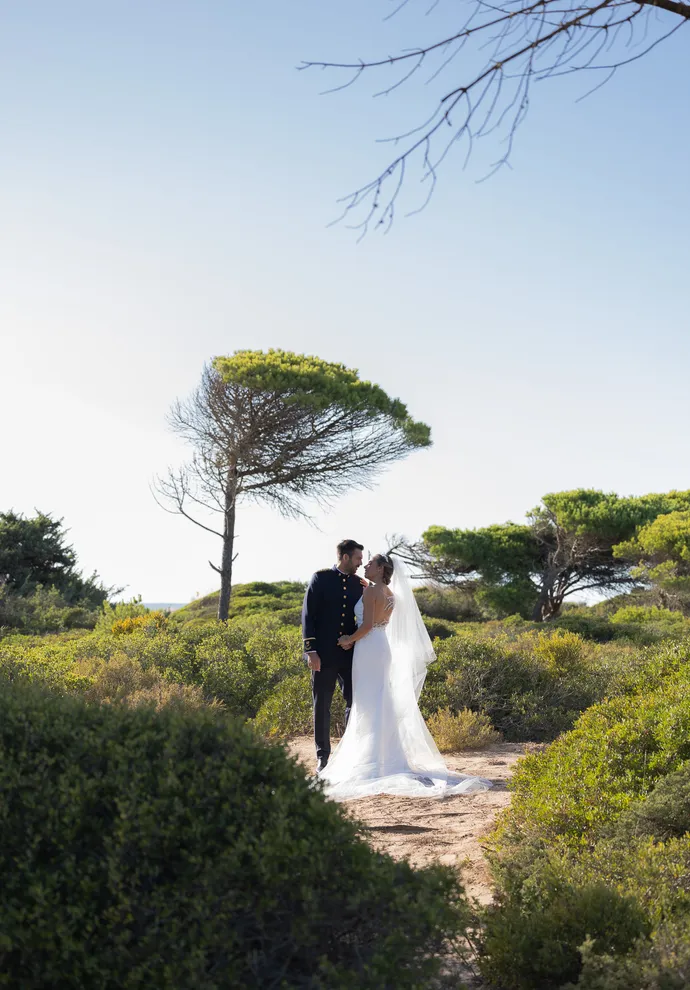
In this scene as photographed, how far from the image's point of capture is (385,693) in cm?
703

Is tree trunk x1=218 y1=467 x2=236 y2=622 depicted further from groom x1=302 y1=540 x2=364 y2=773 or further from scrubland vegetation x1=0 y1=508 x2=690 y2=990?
scrubland vegetation x1=0 y1=508 x2=690 y2=990

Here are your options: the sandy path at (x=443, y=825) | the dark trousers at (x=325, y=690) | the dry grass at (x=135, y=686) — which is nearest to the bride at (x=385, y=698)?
the dark trousers at (x=325, y=690)

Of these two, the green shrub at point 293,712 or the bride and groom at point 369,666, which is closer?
the bride and groom at point 369,666

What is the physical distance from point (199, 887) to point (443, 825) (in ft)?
10.8

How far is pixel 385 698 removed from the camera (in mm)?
7008

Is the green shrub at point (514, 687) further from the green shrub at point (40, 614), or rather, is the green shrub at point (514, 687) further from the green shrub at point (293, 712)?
the green shrub at point (40, 614)

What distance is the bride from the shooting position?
6711mm

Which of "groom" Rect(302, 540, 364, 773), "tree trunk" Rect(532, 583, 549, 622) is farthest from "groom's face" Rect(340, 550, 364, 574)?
"tree trunk" Rect(532, 583, 549, 622)

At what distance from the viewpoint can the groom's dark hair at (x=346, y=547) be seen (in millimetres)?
7352

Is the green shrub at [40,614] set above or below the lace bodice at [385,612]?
above

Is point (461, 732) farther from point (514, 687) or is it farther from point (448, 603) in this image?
point (448, 603)

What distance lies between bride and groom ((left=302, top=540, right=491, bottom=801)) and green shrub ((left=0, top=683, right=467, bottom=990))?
416cm

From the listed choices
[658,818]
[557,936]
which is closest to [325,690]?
[658,818]

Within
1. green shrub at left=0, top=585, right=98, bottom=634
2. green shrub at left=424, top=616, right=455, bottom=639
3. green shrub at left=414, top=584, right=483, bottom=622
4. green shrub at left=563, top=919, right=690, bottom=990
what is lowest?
green shrub at left=563, top=919, right=690, bottom=990
